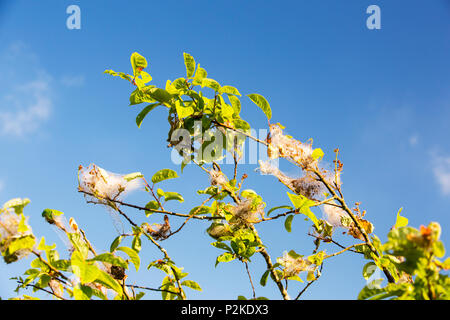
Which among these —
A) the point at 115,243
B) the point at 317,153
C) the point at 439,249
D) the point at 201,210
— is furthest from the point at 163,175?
the point at 439,249

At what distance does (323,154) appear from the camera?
173cm

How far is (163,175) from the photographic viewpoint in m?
1.82

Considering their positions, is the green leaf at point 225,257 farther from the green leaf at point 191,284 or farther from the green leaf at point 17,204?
the green leaf at point 17,204

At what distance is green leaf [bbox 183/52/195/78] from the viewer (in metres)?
1.75

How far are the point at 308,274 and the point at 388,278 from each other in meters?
0.42

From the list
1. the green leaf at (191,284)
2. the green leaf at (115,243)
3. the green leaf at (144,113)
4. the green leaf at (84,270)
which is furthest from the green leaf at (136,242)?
the green leaf at (144,113)

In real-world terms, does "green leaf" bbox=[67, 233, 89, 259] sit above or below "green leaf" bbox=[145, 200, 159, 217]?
below

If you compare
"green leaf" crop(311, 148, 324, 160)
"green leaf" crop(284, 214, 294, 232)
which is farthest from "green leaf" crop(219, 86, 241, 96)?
"green leaf" crop(284, 214, 294, 232)

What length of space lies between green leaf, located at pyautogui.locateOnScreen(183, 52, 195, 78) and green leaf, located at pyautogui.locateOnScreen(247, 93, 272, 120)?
0.34m

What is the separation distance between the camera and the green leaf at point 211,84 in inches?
68.9

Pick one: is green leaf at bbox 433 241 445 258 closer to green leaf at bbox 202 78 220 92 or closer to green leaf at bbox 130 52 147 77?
green leaf at bbox 202 78 220 92
